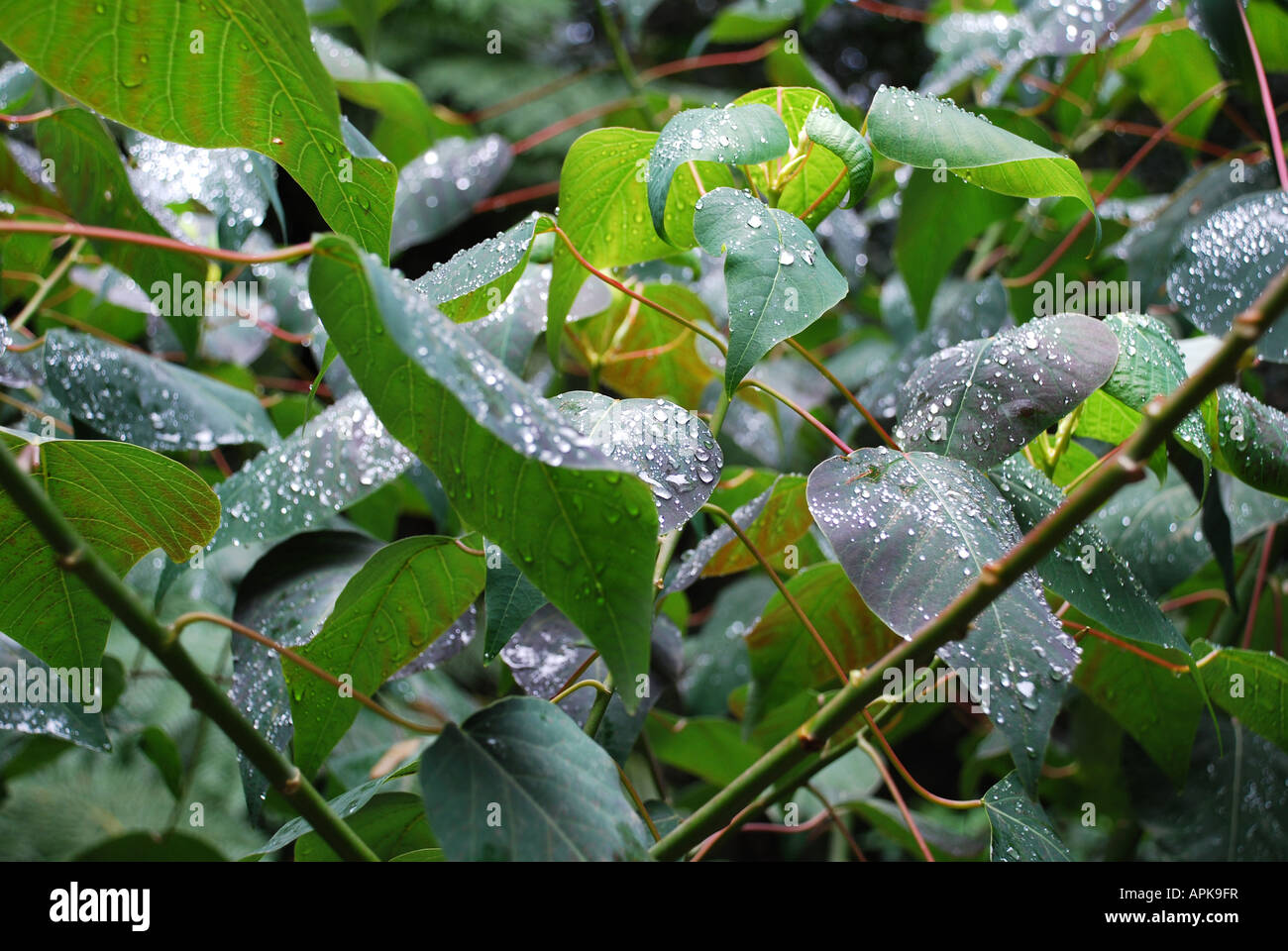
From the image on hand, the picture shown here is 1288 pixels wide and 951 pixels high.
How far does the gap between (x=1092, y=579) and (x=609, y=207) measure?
33 centimetres

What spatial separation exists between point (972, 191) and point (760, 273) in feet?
1.52

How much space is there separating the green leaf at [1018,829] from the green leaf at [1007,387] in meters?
0.17

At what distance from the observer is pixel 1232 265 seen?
58cm

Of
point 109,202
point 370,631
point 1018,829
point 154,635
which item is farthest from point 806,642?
point 109,202

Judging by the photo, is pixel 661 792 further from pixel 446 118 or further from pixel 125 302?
pixel 446 118

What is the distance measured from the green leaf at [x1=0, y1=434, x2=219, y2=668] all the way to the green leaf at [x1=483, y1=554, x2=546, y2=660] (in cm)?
16

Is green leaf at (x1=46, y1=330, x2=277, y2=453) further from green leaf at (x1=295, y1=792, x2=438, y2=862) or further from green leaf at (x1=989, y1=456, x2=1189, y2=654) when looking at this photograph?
green leaf at (x1=989, y1=456, x2=1189, y2=654)

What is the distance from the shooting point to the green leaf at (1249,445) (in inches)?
18.1

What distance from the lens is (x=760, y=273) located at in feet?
1.25

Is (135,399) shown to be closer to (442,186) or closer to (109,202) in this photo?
(109,202)

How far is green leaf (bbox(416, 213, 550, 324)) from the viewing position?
43 centimetres

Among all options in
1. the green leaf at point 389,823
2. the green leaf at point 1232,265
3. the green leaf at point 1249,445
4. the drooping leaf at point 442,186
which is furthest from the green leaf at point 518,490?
the drooping leaf at point 442,186

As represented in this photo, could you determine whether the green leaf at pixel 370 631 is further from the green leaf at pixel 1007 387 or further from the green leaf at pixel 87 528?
the green leaf at pixel 1007 387
